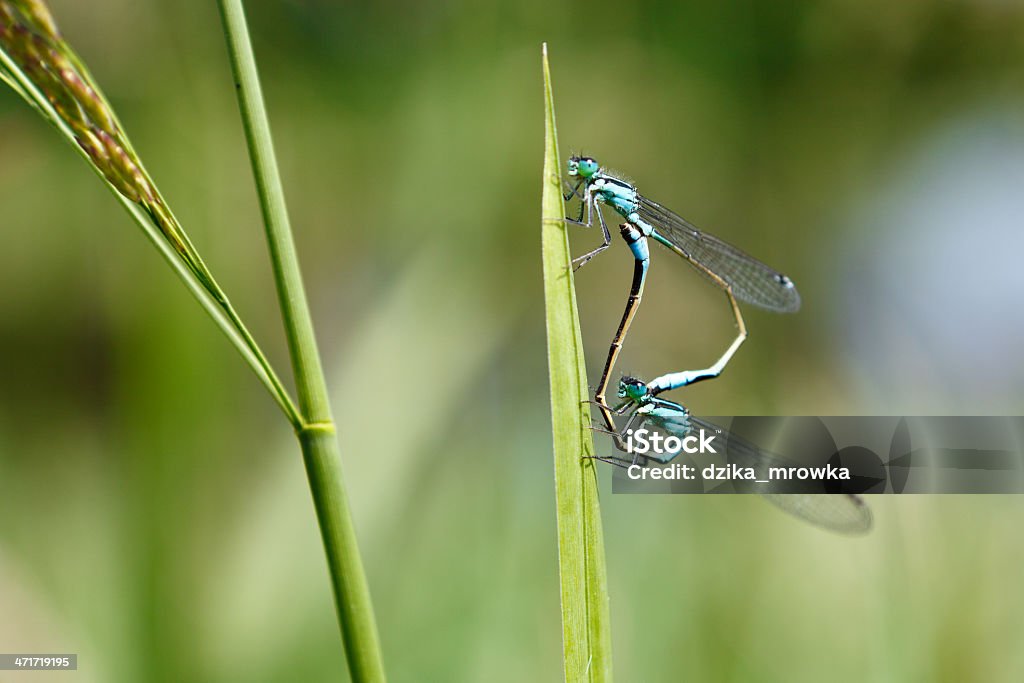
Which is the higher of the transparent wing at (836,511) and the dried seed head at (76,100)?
the dried seed head at (76,100)

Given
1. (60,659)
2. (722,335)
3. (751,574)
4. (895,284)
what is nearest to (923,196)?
(895,284)

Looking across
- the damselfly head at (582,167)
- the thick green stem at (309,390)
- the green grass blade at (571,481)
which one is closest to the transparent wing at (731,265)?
the damselfly head at (582,167)

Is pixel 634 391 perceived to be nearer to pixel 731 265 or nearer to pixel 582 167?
pixel 582 167

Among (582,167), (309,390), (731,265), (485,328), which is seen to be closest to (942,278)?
(731,265)

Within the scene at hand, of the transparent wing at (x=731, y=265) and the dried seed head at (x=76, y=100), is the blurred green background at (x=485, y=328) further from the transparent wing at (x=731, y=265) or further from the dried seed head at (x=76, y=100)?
the dried seed head at (x=76, y=100)

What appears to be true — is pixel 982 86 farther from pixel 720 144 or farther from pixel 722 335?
pixel 722 335

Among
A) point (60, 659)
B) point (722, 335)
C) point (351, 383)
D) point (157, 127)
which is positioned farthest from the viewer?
point (722, 335)

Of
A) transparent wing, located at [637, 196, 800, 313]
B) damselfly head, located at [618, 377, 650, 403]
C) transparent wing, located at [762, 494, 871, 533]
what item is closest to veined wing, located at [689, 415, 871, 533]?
transparent wing, located at [762, 494, 871, 533]
